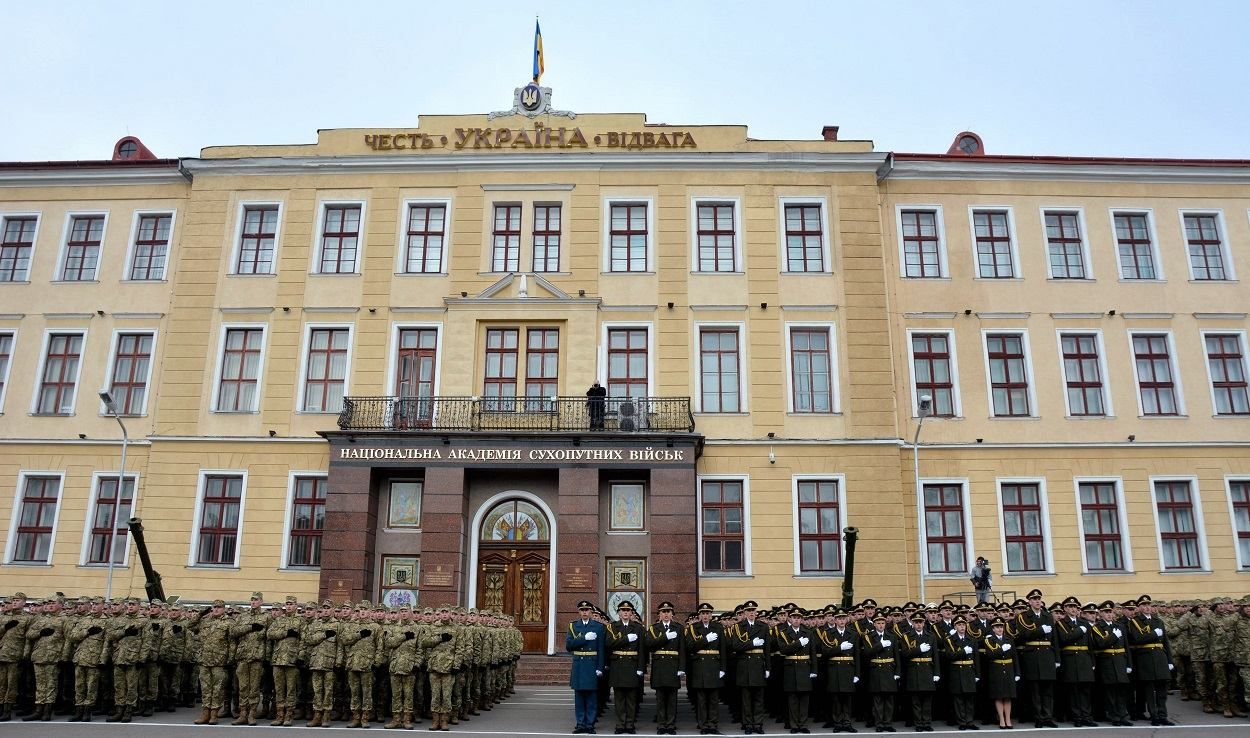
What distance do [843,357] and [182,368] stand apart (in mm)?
17132

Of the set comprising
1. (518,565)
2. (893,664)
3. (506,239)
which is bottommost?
(893,664)

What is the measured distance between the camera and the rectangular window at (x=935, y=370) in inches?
999

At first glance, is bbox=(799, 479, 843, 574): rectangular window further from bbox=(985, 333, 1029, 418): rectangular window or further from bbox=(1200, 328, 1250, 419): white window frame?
bbox=(1200, 328, 1250, 419): white window frame

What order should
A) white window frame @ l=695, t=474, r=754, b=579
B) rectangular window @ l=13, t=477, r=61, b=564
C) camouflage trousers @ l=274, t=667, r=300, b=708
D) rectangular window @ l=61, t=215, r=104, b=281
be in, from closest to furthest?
camouflage trousers @ l=274, t=667, r=300, b=708 < white window frame @ l=695, t=474, r=754, b=579 < rectangular window @ l=13, t=477, r=61, b=564 < rectangular window @ l=61, t=215, r=104, b=281

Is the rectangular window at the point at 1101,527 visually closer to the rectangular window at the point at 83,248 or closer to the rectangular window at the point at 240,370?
the rectangular window at the point at 240,370

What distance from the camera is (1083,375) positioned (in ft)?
84.4

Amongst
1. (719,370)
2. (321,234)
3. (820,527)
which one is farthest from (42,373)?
(820,527)

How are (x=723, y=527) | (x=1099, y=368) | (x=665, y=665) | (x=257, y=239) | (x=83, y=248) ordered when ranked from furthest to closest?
(x=83, y=248) → (x=257, y=239) → (x=1099, y=368) → (x=723, y=527) → (x=665, y=665)

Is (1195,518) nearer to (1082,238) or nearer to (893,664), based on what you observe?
(1082,238)

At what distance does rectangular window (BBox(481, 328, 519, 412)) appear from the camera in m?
24.9

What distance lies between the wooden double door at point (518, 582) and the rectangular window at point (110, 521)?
927 centimetres

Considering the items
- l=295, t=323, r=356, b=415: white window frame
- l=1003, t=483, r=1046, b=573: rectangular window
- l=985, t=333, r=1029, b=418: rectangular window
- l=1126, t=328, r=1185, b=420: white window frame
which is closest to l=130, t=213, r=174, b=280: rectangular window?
l=295, t=323, r=356, b=415: white window frame

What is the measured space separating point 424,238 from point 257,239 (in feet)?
15.1

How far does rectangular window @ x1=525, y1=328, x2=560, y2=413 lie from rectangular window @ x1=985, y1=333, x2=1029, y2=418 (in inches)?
446
